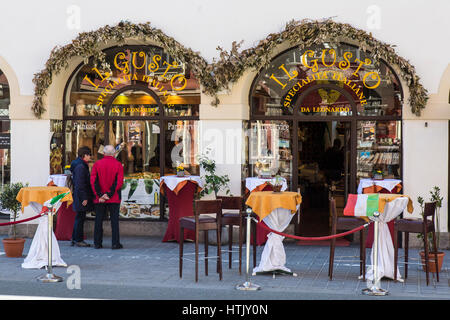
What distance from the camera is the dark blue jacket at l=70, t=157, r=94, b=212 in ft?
38.4

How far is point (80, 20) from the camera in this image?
42.4 ft

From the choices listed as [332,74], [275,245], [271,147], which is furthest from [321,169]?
[275,245]

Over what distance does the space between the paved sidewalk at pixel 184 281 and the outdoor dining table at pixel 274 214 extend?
17cm

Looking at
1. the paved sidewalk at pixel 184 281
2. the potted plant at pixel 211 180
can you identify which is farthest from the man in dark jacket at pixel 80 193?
the potted plant at pixel 211 180

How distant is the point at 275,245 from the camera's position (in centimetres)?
947

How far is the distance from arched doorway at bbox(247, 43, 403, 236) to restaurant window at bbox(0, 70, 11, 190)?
4624mm

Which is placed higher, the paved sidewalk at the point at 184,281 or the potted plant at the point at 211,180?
the potted plant at the point at 211,180

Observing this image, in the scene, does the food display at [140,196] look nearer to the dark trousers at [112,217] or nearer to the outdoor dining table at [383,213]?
the dark trousers at [112,217]

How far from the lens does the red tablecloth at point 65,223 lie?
12628 mm

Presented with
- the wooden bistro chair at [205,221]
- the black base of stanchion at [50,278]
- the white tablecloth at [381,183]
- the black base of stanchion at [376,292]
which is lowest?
A: the black base of stanchion at [376,292]

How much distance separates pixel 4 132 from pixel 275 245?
6537 mm

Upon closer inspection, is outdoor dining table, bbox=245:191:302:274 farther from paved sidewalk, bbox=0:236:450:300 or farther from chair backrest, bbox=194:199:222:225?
chair backrest, bbox=194:199:222:225

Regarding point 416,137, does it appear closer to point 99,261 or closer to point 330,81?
point 330,81

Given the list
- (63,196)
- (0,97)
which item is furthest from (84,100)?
(63,196)
